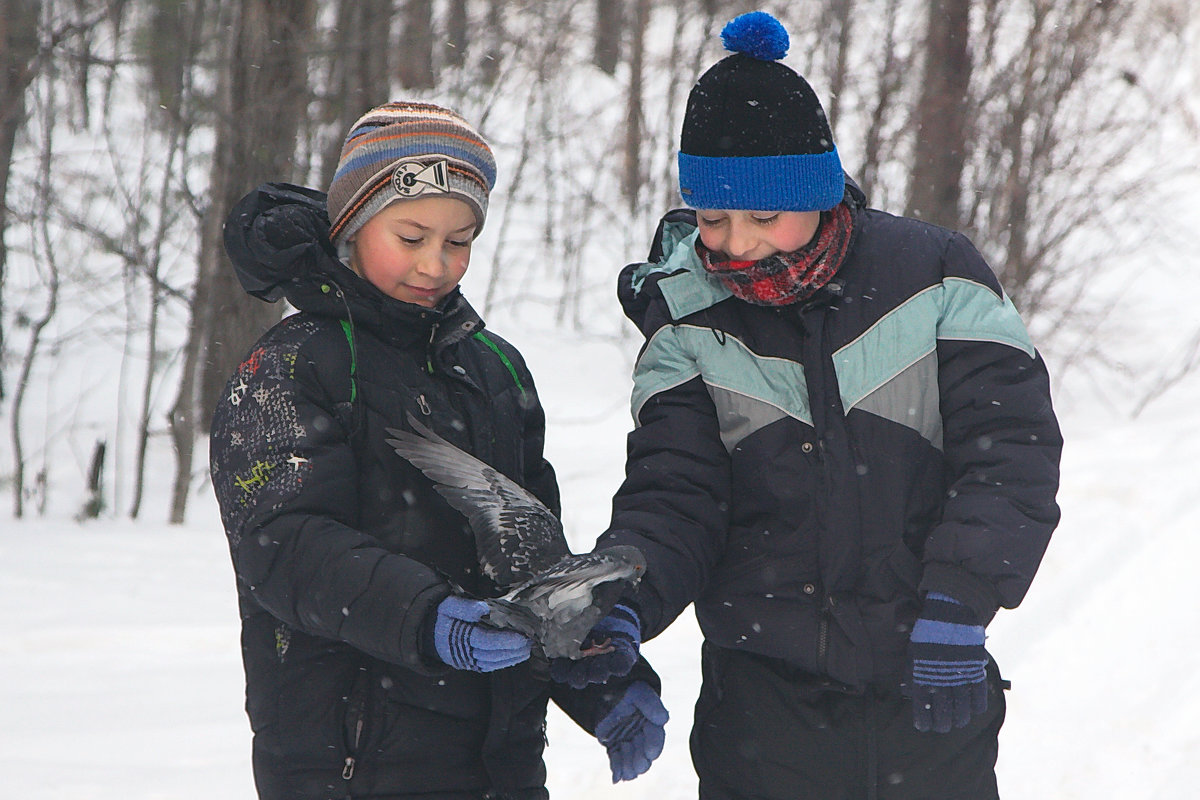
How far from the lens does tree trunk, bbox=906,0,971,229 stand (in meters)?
9.31

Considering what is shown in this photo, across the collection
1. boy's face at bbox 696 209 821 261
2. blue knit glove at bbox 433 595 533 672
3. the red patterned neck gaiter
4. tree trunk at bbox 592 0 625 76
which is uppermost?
tree trunk at bbox 592 0 625 76

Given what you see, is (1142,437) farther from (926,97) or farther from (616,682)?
(616,682)

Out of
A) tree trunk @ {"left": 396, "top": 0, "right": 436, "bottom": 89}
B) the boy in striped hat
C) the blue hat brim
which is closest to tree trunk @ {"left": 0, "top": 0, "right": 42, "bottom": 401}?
tree trunk @ {"left": 396, "top": 0, "right": 436, "bottom": 89}

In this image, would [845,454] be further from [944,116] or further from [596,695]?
[944,116]

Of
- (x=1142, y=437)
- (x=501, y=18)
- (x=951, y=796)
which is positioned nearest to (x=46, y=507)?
(x=501, y=18)

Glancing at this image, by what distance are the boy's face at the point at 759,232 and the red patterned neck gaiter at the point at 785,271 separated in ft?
0.05

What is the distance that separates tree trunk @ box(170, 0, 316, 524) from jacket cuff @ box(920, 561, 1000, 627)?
17.1 ft

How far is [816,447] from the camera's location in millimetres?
2014

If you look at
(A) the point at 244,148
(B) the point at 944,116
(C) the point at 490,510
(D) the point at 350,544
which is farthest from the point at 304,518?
(B) the point at 944,116

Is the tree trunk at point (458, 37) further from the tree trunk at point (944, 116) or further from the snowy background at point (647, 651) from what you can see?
the tree trunk at point (944, 116)

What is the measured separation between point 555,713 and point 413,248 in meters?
2.56

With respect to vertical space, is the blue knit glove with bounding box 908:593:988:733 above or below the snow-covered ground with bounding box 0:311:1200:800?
above

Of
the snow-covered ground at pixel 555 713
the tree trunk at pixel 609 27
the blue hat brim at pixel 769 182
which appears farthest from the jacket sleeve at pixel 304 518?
the tree trunk at pixel 609 27

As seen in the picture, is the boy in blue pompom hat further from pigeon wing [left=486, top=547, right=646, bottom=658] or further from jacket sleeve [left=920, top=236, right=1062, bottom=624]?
pigeon wing [left=486, top=547, right=646, bottom=658]
